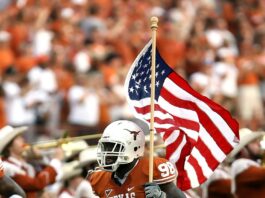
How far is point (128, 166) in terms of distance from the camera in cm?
1109

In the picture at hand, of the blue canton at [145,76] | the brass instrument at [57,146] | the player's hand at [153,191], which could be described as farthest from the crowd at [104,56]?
the player's hand at [153,191]

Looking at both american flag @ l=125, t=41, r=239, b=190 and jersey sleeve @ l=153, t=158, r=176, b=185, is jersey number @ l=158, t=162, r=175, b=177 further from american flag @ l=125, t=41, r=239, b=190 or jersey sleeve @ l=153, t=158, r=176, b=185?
american flag @ l=125, t=41, r=239, b=190

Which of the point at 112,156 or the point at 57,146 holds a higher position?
the point at 57,146

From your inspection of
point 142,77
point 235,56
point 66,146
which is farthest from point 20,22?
point 142,77

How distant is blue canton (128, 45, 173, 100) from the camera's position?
1150 cm

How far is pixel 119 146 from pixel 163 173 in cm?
45

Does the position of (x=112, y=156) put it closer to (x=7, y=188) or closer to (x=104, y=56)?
(x=7, y=188)

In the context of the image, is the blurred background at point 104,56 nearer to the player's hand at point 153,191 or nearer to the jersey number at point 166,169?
the jersey number at point 166,169

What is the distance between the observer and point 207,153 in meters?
11.5

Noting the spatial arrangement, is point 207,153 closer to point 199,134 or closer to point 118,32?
point 199,134

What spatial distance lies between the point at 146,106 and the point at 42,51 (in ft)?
32.8

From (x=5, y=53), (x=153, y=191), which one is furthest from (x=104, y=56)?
(x=153, y=191)

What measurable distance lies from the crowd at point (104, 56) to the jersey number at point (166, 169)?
8205mm

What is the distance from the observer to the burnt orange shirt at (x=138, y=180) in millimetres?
10914
